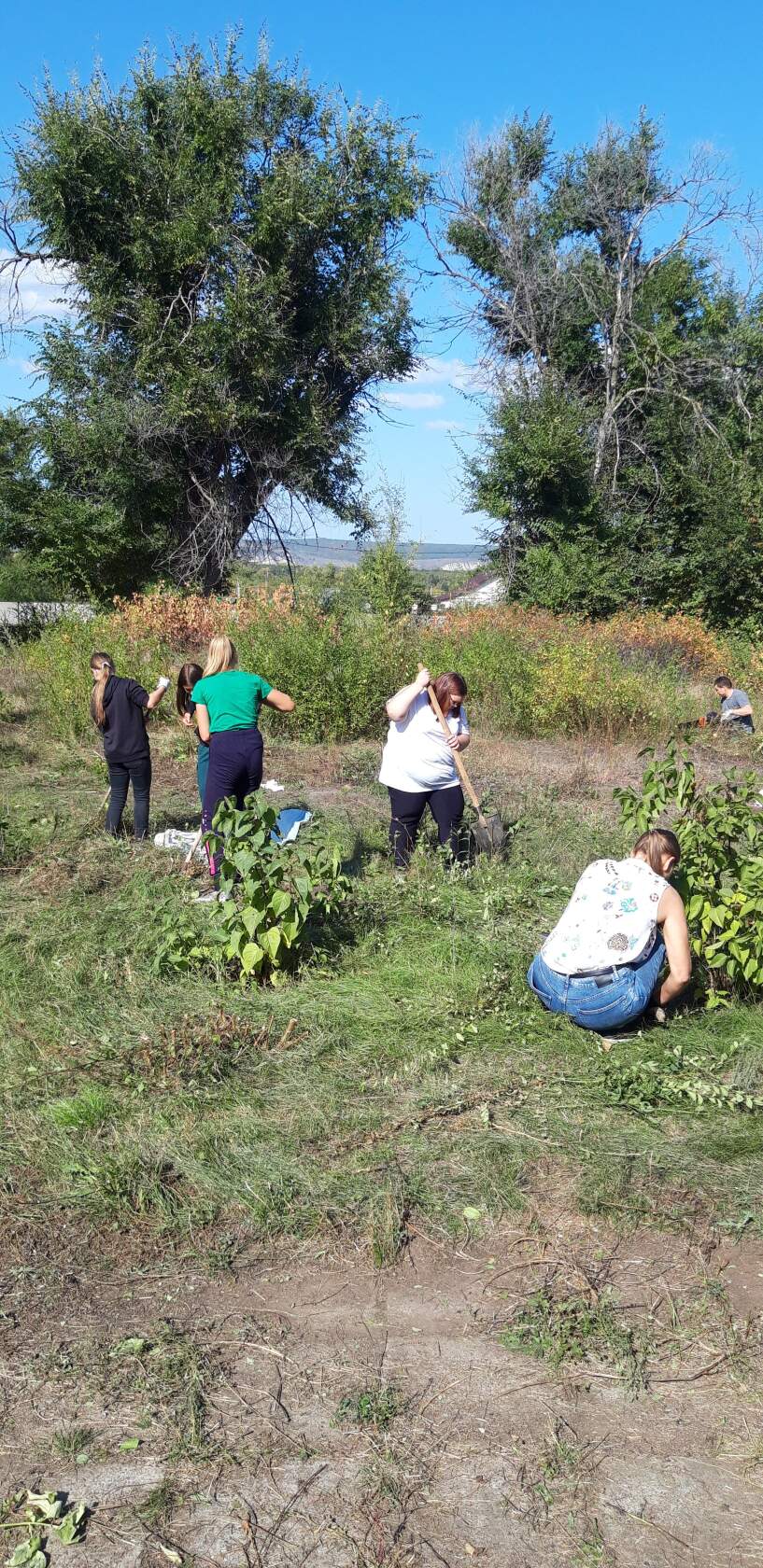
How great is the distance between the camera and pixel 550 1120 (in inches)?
158

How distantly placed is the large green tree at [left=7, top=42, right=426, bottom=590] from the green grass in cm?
1476

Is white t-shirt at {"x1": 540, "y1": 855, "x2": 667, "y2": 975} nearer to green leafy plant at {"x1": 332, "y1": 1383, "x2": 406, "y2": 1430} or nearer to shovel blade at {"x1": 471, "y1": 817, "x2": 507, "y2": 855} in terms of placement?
green leafy plant at {"x1": 332, "y1": 1383, "x2": 406, "y2": 1430}

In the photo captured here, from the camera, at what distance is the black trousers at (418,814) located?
6.64 m

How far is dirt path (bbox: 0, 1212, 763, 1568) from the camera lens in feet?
7.89

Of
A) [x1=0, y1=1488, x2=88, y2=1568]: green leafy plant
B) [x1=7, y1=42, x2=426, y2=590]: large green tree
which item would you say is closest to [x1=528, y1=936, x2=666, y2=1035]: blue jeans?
[x1=0, y1=1488, x2=88, y2=1568]: green leafy plant

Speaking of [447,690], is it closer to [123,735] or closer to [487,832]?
[487,832]

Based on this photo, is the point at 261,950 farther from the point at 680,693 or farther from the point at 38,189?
the point at 38,189

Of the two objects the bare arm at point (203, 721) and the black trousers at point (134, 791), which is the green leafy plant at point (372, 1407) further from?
the black trousers at point (134, 791)

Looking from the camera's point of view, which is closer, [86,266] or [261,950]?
[261,950]

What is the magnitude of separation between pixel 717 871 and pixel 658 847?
2.08 ft

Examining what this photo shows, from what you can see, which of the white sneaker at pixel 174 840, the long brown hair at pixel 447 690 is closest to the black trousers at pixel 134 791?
the white sneaker at pixel 174 840

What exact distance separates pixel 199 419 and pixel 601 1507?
18.9 m

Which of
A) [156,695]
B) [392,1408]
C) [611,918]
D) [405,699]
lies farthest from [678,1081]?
[156,695]

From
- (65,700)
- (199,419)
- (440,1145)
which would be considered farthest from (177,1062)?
(199,419)
